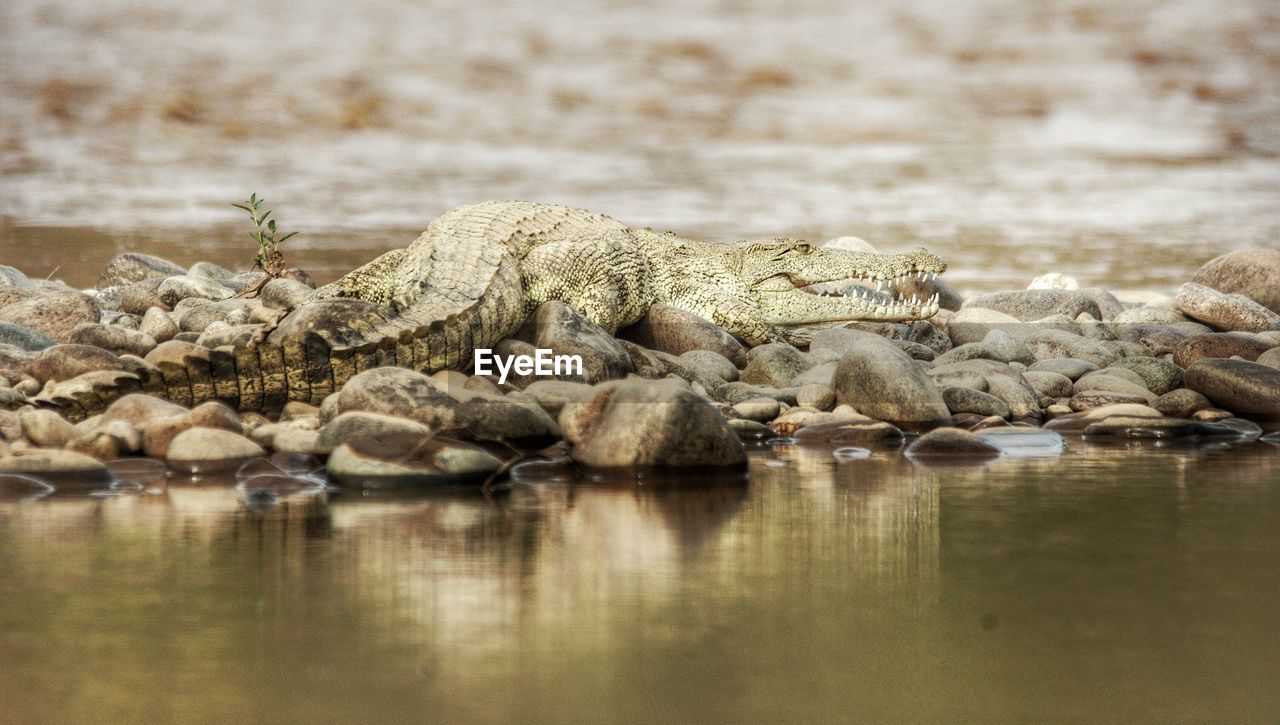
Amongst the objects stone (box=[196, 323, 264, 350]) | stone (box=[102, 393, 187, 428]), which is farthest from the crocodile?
stone (box=[196, 323, 264, 350])

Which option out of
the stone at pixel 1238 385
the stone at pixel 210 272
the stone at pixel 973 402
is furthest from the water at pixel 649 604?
the stone at pixel 210 272

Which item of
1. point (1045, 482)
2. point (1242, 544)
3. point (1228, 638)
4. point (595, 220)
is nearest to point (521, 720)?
point (1228, 638)

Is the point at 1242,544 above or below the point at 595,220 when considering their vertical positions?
below

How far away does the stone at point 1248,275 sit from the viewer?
1466cm

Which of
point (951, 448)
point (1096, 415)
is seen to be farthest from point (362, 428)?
point (1096, 415)

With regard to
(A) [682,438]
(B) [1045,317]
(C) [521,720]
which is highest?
(B) [1045,317]

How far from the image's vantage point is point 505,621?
3.85 m

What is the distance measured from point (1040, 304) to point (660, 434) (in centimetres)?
869

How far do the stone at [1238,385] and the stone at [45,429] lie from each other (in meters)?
7.53

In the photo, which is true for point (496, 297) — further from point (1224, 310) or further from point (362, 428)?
point (1224, 310)

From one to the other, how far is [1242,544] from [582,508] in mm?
2702

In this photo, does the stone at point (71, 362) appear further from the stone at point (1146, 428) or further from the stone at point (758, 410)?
the stone at point (1146, 428)

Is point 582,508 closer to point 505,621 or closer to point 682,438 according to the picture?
point 682,438

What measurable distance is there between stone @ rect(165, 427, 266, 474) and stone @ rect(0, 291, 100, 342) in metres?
4.52
